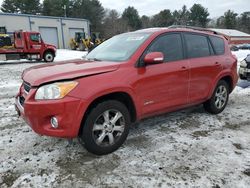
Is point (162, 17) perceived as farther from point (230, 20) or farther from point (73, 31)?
point (73, 31)

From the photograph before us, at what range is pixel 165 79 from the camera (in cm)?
421

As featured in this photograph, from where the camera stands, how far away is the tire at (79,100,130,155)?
3439 mm

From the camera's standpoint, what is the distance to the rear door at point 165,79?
13.0ft

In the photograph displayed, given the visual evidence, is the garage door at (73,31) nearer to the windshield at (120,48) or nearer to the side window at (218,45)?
the side window at (218,45)

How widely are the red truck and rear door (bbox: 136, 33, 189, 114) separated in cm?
1646

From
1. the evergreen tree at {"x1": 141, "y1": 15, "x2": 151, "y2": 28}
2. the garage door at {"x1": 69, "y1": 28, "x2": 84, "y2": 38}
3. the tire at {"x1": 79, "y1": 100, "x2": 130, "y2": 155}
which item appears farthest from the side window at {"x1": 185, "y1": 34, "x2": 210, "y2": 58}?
the evergreen tree at {"x1": 141, "y1": 15, "x2": 151, "y2": 28}

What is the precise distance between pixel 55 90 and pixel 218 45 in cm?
388

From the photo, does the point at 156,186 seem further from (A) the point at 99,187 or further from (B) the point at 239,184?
(B) the point at 239,184

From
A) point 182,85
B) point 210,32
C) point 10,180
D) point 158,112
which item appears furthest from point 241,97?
point 10,180

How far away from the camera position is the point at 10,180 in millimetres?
3096

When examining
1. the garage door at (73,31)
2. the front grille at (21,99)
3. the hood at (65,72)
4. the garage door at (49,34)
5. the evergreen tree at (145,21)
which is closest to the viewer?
the hood at (65,72)

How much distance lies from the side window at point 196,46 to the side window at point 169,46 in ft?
0.84

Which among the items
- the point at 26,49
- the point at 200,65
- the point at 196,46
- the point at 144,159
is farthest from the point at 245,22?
the point at 144,159

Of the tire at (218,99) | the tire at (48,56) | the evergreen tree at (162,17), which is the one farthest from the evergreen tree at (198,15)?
the tire at (218,99)
